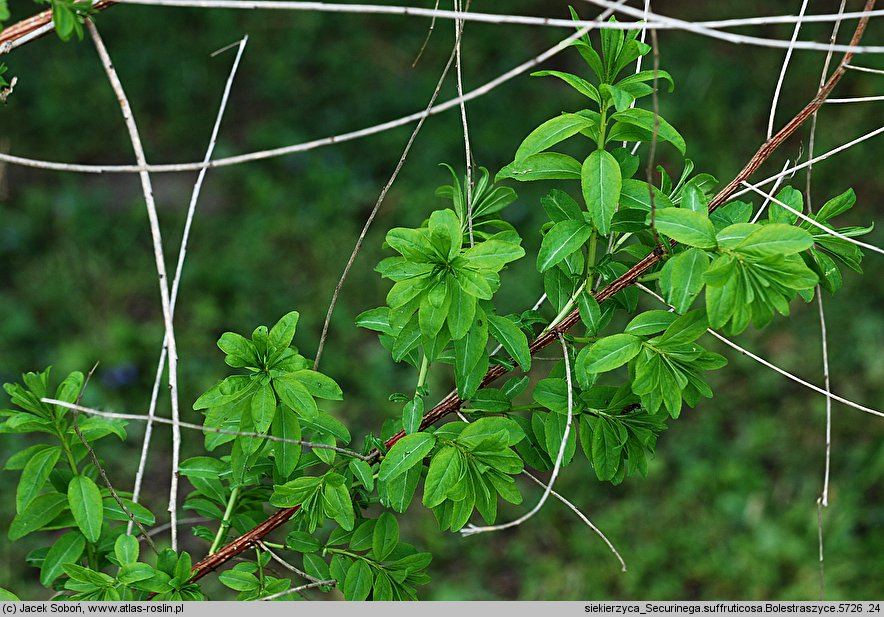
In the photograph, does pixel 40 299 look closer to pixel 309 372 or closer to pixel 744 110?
pixel 309 372

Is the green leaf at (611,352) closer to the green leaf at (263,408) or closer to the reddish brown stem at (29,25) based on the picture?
the green leaf at (263,408)

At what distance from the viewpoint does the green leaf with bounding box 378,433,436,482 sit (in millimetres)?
884

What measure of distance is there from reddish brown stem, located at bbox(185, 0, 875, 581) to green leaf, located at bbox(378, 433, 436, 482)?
7 centimetres

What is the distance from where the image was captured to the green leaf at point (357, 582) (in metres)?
0.96

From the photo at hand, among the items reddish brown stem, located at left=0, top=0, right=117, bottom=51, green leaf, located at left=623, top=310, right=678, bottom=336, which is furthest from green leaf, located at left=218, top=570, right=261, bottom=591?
reddish brown stem, located at left=0, top=0, right=117, bottom=51

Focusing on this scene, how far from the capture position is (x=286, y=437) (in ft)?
3.01

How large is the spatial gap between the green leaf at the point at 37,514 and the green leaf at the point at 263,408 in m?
0.31

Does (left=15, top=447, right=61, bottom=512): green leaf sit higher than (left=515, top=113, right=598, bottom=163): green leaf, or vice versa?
(left=515, top=113, right=598, bottom=163): green leaf

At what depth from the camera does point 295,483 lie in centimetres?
91

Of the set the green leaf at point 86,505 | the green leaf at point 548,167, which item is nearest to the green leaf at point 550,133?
the green leaf at point 548,167

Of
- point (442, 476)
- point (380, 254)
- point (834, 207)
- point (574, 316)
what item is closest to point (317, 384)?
point (442, 476)

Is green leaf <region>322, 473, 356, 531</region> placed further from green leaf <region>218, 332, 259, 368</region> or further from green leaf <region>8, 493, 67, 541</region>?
green leaf <region>8, 493, 67, 541</region>

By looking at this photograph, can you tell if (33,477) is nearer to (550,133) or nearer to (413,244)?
(413,244)

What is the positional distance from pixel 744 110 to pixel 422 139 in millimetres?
1599
